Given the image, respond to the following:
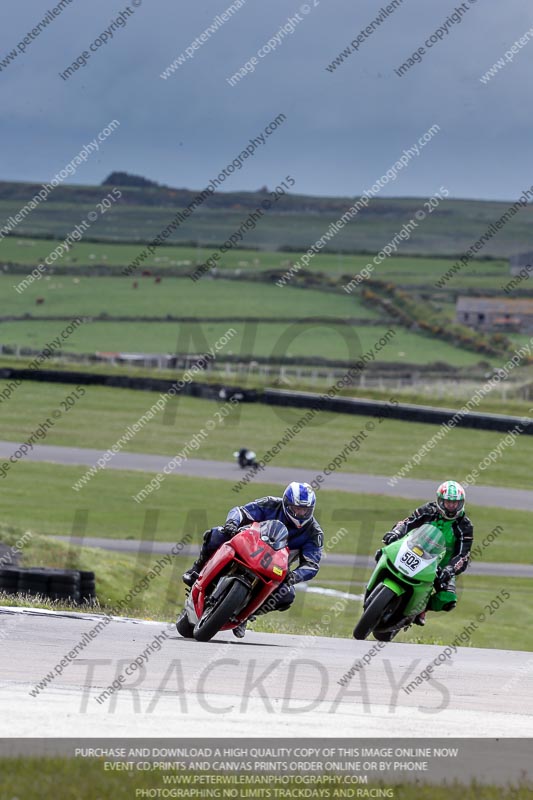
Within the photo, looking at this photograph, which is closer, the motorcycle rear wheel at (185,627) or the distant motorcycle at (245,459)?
the motorcycle rear wheel at (185,627)

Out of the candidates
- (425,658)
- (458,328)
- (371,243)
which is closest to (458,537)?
(425,658)

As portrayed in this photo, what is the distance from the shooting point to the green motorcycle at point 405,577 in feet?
36.9

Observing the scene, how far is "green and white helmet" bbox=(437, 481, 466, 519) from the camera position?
1167 cm

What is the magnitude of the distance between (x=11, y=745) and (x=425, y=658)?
5416 millimetres

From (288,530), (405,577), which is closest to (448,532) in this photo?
(405,577)

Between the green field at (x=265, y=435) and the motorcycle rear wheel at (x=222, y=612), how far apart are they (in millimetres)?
25374

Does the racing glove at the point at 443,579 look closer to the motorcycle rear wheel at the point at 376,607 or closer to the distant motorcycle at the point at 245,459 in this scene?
the motorcycle rear wheel at the point at 376,607

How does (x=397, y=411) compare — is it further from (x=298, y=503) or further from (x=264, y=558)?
(x=264, y=558)

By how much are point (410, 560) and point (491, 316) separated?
87315mm

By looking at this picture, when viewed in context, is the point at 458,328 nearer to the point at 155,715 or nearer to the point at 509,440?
the point at 509,440

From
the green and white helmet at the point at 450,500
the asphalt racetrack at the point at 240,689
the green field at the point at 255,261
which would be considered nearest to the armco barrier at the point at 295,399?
the green and white helmet at the point at 450,500

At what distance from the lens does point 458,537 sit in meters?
11.9

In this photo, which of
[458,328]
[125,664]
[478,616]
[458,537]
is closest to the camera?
[125,664]

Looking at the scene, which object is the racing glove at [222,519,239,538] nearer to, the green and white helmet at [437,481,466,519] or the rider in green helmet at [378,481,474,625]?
the rider in green helmet at [378,481,474,625]
